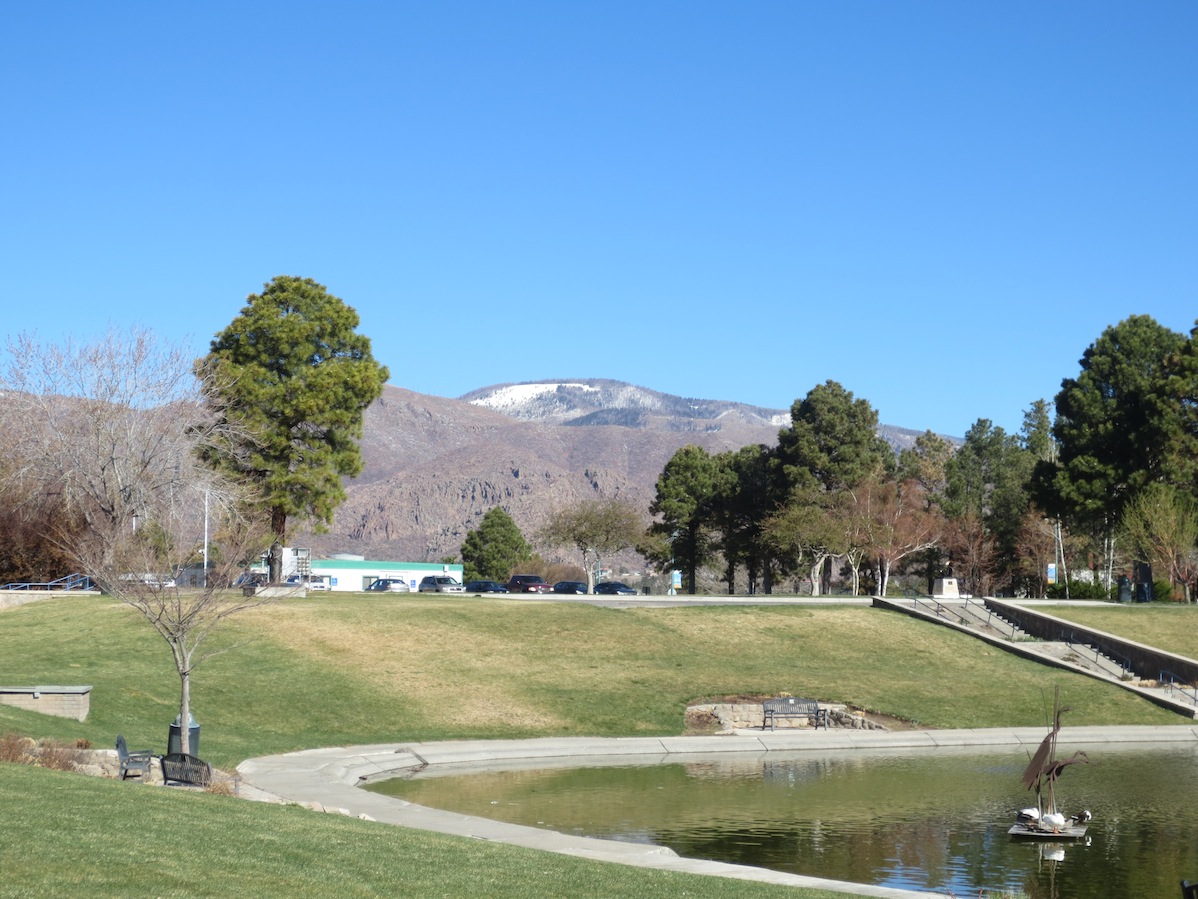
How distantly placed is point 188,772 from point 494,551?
375 feet

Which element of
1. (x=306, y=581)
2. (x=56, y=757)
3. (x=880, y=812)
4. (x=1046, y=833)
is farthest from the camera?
(x=306, y=581)

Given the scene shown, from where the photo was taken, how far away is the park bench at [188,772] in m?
20.5

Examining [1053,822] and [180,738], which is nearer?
[1053,822]

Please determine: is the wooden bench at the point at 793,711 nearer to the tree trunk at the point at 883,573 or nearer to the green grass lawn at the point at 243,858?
the green grass lawn at the point at 243,858

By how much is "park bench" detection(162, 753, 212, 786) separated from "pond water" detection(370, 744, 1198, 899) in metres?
4.64

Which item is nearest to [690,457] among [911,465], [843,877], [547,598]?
[911,465]

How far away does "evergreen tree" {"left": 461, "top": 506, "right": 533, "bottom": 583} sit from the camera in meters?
134

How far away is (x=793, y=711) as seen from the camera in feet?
124

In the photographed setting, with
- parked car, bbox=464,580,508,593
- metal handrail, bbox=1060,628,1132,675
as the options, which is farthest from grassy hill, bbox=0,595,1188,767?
parked car, bbox=464,580,508,593

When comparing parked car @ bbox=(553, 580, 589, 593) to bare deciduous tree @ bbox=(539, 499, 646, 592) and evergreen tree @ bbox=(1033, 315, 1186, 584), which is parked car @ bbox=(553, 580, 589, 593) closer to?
bare deciduous tree @ bbox=(539, 499, 646, 592)

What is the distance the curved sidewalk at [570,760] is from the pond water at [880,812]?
1197 mm

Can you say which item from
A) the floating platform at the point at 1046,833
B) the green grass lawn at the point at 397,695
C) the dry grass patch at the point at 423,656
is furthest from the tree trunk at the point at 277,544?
the floating platform at the point at 1046,833

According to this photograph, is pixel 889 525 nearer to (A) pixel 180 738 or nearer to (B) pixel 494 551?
(B) pixel 494 551

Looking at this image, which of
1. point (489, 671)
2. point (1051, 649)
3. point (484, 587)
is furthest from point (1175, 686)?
point (484, 587)
